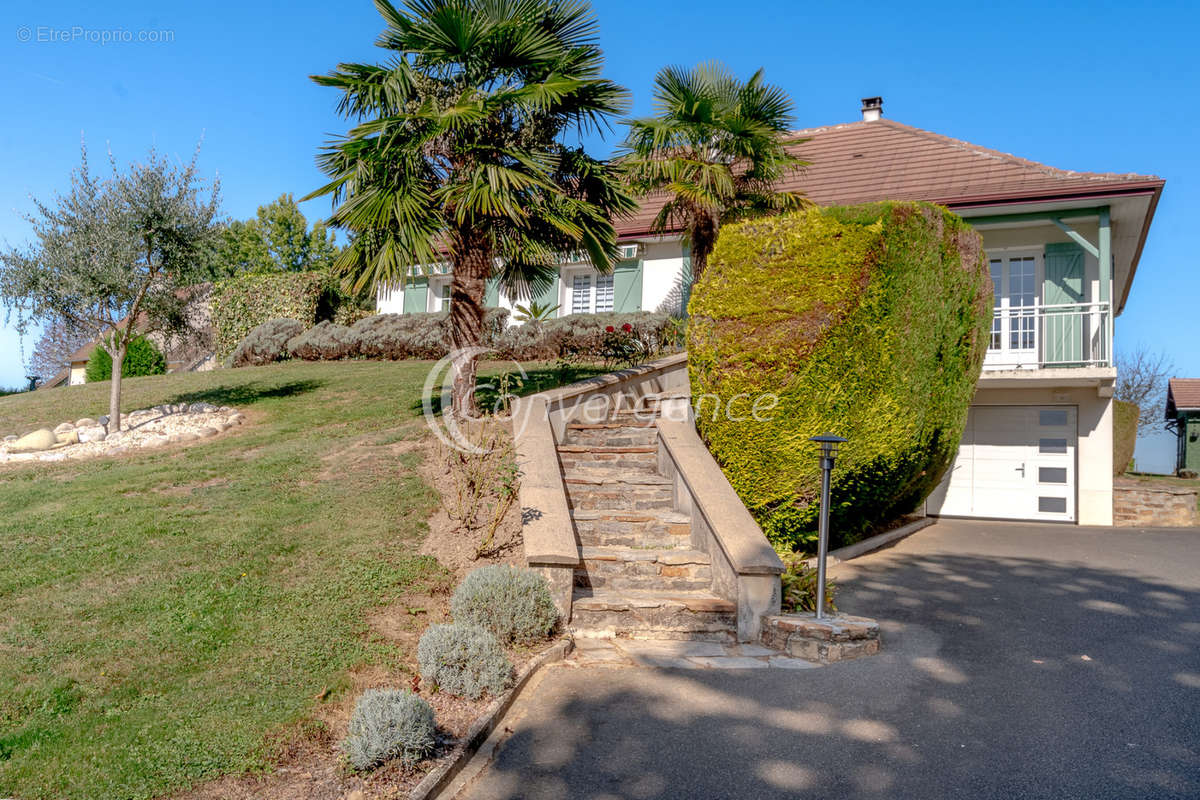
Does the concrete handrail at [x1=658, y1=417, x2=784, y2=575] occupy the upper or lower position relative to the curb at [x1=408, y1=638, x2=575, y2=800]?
upper

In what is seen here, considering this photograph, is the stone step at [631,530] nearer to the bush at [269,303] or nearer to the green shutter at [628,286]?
the green shutter at [628,286]

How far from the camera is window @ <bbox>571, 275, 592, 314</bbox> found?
63.6 ft

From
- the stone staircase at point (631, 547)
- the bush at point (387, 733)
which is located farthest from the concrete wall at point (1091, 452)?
the bush at point (387, 733)

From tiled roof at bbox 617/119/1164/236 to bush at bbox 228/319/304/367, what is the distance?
9610 mm

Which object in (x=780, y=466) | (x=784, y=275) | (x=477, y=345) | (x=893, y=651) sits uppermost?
(x=784, y=275)

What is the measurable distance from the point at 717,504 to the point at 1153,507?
34.5 feet

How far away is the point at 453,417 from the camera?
31.6 feet

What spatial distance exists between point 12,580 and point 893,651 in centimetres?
662

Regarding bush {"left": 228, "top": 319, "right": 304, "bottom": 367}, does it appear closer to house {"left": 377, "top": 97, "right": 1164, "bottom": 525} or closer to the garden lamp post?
house {"left": 377, "top": 97, "right": 1164, "bottom": 525}

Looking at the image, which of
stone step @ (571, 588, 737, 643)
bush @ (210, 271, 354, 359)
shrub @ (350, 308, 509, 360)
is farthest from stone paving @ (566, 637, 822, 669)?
bush @ (210, 271, 354, 359)

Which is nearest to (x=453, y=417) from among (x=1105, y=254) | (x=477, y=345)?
(x=477, y=345)

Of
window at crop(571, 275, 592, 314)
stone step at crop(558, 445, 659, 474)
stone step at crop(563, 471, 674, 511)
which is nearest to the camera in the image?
stone step at crop(563, 471, 674, 511)

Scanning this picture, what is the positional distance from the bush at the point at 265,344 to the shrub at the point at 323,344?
0.23 meters

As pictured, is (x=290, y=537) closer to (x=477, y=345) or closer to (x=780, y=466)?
(x=477, y=345)
